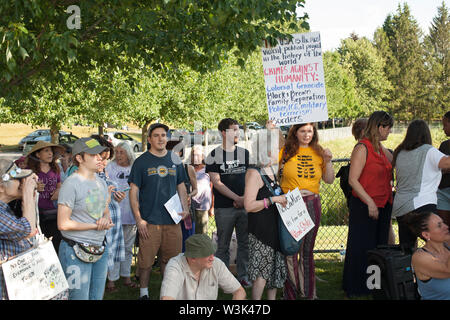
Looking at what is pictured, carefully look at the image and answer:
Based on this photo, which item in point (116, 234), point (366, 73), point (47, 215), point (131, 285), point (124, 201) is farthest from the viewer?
point (366, 73)

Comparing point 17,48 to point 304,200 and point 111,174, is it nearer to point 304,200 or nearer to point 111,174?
point 111,174

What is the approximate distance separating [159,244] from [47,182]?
164 centimetres

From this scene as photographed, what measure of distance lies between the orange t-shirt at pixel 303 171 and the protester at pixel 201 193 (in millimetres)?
2431

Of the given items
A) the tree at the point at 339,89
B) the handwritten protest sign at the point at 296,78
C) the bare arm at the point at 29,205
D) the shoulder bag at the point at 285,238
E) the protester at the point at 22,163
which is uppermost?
the tree at the point at 339,89

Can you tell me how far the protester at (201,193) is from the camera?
791cm

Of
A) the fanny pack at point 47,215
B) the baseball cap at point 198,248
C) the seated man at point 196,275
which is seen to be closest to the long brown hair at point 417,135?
the seated man at point 196,275

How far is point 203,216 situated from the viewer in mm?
8117

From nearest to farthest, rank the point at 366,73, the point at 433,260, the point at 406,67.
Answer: the point at 433,260, the point at 366,73, the point at 406,67

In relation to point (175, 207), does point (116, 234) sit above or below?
below

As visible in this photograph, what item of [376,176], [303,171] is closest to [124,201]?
[303,171]

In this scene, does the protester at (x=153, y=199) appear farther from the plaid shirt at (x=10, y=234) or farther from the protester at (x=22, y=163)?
the plaid shirt at (x=10, y=234)

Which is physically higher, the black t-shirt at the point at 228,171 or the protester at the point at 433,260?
the black t-shirt at the point at 228,171

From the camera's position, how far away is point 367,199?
5664 millimetres

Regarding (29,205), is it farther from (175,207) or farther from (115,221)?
(115,221)
